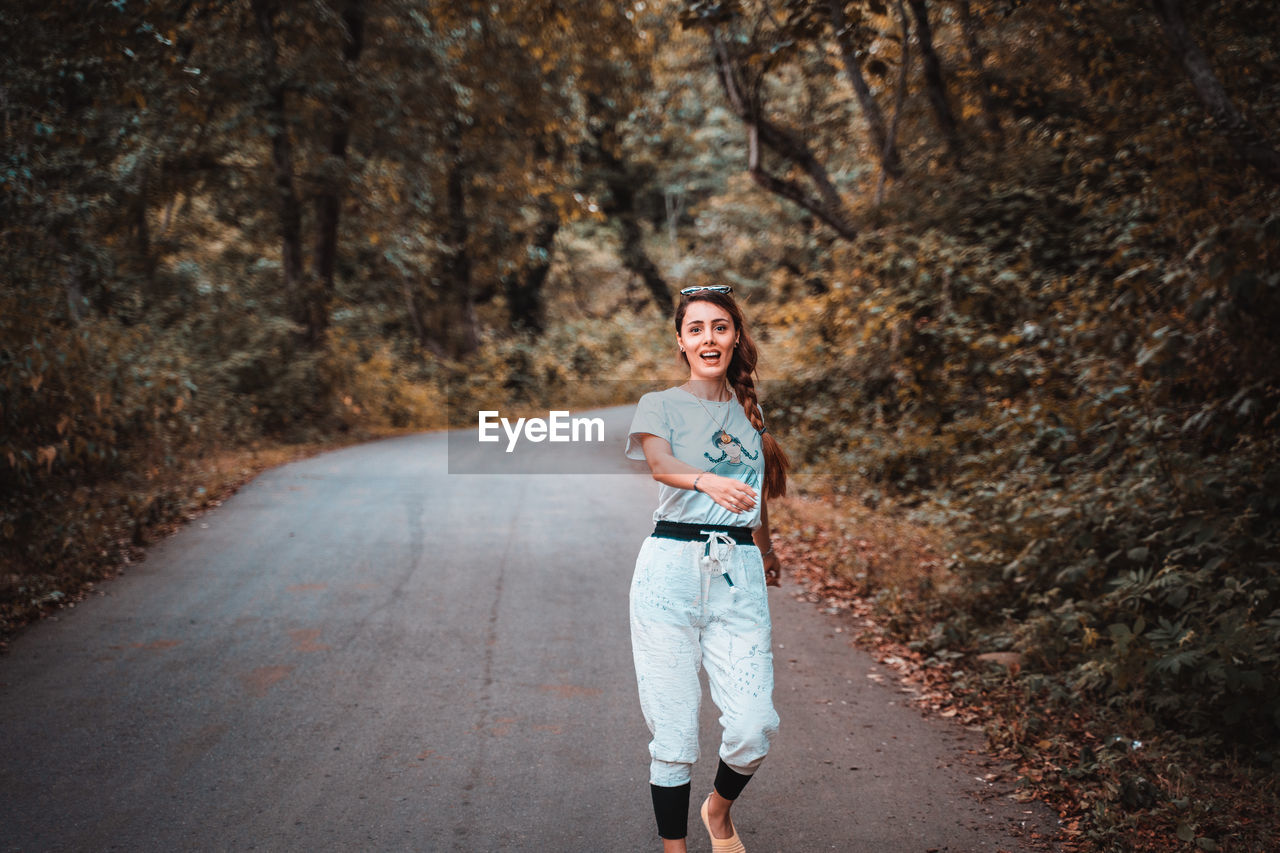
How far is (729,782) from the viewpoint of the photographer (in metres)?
3.14

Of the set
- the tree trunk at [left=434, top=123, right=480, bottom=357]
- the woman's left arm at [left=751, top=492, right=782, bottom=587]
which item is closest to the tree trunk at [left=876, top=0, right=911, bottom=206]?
the woman's left arm at [left=751, top=492, right=782, bottom=587]

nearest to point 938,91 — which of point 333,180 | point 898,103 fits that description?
point 898,103

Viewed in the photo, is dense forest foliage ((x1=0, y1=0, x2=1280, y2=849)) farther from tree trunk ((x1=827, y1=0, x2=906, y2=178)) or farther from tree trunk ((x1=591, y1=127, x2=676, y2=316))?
tree trunk ((x1=591, y1=127, x2=676, y2=316))

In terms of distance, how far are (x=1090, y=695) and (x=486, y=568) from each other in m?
4.82

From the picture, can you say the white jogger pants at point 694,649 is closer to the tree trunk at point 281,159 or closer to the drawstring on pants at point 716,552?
the drawstring on pants at point 716,552

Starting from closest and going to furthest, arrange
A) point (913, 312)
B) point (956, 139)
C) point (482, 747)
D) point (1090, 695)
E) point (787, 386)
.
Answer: point (482, 747), point (1090, 695), point (913, 312), point (956, 139), point (787, 386)

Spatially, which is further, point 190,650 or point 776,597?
point 776,597

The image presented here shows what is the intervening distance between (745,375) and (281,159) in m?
16.7

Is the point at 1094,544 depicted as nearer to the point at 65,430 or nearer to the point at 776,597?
the point at 776,597

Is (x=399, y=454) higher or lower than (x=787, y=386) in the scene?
lower

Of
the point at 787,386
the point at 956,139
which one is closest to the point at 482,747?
the point at 787,386

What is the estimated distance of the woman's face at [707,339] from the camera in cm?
318

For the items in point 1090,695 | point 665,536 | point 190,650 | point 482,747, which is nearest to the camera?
point 665,536

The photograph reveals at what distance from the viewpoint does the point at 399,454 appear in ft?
51.2
